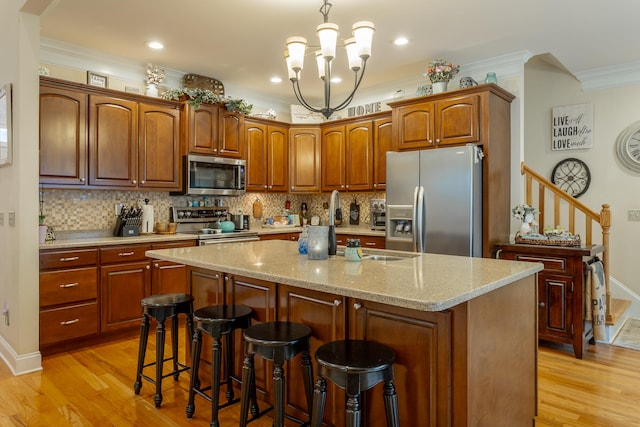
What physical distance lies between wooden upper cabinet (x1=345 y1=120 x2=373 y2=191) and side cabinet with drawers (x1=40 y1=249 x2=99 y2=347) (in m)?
3.01

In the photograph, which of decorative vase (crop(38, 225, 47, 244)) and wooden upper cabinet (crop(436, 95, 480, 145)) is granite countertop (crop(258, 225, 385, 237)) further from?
decorative vase (crop(38, 225, 47, 244))

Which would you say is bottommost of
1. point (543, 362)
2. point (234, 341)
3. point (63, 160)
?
point (543, 362)

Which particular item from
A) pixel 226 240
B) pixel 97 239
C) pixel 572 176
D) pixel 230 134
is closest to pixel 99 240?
pixel 97 239

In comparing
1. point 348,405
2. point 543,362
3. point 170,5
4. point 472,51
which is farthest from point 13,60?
point 543,362

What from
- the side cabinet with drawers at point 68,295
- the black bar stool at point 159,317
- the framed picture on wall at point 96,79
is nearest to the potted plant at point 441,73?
the black bar stool at point 159,317

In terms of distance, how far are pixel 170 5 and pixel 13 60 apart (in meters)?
1.21

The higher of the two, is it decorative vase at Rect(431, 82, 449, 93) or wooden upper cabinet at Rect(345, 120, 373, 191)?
decorative vase at Rect(431, 82, 449, 93)

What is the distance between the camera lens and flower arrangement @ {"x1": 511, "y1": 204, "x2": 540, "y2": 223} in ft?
12.7

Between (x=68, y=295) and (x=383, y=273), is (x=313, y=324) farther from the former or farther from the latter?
(x=68, y=295)

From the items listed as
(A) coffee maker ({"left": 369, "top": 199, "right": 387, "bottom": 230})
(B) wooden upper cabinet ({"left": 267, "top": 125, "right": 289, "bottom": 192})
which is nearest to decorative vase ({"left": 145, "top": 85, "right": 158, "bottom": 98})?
A: (B) wooden upper cabinet ({"left": 267, "top": 125, "right": 289, "bottom": 192})

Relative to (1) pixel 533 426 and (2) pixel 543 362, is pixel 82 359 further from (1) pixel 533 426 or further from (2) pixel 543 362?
(2) pixel 543 362

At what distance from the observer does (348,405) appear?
155cm

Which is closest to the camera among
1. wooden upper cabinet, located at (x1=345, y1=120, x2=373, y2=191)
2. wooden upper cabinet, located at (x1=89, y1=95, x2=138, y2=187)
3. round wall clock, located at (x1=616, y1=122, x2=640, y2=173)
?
wooden upper cabinet, located at (x1=89, y1=95, x2=138, y2=187)

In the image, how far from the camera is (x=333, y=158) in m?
5.50
